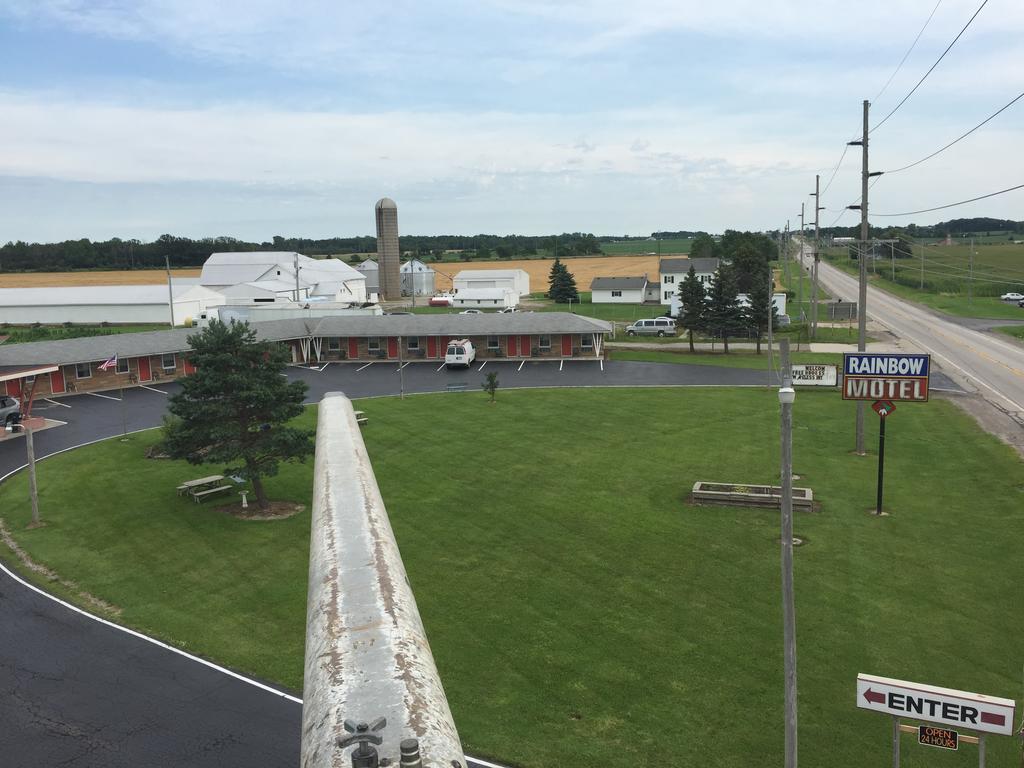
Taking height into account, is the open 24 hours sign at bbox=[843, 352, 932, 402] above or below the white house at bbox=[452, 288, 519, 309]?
below

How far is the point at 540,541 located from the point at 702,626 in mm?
6627

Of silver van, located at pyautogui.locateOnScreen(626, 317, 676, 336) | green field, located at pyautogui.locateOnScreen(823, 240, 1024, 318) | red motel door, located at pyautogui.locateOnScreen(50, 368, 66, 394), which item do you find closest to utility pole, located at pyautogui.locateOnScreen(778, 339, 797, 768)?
red motel door, located at pyautogui.locateOnScreen(50, 368, 66, 394)

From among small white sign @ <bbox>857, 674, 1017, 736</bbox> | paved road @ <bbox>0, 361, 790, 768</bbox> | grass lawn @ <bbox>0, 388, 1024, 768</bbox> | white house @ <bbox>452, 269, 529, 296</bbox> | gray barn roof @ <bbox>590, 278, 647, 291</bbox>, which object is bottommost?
paved road @ <bbox>0, 361, 790, 768</bbox>

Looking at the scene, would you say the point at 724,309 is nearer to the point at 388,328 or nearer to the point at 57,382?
the point at 388,328

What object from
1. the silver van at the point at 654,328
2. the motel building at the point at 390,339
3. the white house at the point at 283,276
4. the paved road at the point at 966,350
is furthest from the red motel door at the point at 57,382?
the white house at the point at 283,276

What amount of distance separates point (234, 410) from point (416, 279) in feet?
340

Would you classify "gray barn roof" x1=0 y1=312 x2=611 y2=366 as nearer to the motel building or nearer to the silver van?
the motel building

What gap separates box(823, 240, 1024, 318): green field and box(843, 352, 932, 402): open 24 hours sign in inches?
2549

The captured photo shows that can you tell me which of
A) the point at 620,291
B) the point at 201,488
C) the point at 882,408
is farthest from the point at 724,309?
the point at 201,488

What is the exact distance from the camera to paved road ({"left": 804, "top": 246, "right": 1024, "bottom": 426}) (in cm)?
4344

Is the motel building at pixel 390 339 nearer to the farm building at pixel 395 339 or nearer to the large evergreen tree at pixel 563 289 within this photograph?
the farm building at pixel 395 339

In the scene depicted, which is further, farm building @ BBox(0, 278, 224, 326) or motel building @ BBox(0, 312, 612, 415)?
farm building @ BBox(0, 278, 224, 326)

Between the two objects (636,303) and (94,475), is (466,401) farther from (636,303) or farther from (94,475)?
(636,303)

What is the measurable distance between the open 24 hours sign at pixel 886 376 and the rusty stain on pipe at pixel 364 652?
1960 centimetres
